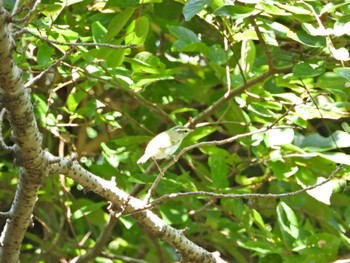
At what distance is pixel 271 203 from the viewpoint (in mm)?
2188

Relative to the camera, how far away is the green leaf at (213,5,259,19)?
1.45 metres

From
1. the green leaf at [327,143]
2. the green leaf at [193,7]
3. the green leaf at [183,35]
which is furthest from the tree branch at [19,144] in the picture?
the green leaf at [327,143]

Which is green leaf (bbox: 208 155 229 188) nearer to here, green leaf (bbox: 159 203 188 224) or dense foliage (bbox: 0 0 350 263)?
dense foliage (bbox: 0 0 350 263)

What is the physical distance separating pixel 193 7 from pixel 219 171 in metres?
0.56

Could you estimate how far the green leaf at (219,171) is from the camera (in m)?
1.88

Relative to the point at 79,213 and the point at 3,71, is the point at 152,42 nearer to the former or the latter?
the point at 79,213

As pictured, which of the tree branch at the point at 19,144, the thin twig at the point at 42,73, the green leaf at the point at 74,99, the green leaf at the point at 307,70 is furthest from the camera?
the green leaf at the point at 74,99

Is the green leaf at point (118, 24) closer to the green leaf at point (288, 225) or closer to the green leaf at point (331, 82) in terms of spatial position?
the green leaf at point (331, 82)

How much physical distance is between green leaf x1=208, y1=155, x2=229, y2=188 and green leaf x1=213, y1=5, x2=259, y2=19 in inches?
20.2

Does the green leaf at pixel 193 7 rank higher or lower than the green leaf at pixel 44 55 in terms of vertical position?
higher

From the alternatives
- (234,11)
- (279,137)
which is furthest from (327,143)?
(234,11)

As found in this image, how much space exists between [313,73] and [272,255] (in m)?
0.50

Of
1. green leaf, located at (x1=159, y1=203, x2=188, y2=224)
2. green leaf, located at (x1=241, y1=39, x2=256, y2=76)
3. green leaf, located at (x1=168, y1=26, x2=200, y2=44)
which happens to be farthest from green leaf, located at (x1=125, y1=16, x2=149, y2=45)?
green leaf, located at (x1=159, y1=203, x2=188, y2=224)

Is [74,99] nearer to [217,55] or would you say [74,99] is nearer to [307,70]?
[217,55]
